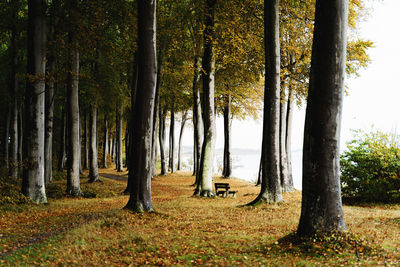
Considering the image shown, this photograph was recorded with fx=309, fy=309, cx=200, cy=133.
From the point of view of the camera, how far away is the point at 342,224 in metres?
5.88

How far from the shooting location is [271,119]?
1140cm

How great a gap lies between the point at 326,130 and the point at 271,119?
217 inches

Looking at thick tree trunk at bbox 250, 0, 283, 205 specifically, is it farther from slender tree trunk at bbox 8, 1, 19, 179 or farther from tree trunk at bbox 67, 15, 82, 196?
slender tree trunk at bbox 8, 1, 19, 179

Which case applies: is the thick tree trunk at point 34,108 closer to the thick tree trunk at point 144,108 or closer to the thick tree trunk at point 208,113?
the thick tree trunk at point 144,108

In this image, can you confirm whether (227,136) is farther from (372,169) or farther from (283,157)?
(372,169)

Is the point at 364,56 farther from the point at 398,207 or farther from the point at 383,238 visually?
the point at 383,238

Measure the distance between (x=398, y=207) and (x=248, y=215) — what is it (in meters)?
6.16

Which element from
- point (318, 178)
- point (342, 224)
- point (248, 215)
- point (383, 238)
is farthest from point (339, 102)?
point (248, 215)

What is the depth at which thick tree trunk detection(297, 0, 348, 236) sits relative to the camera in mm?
5875

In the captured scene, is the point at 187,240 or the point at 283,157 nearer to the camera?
the point at 187,240

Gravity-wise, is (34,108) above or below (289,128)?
above

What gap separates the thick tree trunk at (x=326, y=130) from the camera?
5875 millimetres

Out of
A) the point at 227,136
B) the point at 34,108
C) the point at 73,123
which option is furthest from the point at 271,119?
the point at 227,136

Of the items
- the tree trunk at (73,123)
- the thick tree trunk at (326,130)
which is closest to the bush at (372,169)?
the thick tree trunk at (326,130)
